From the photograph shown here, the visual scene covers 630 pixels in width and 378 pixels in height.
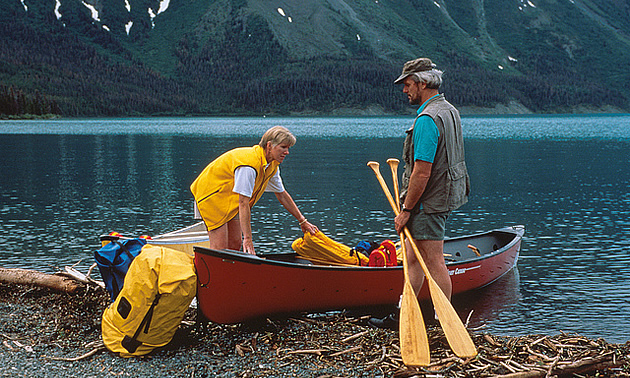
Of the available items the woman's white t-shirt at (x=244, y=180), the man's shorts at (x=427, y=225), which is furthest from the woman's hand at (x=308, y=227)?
the man's shorts at (x=427, y=225)

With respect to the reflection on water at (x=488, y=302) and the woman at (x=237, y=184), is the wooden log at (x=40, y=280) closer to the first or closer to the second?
the woman at (x=237, y=184)

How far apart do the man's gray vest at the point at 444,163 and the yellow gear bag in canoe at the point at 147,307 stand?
2.80 m

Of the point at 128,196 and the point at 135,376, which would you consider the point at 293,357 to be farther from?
the point at 128,196

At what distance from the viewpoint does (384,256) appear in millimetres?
9305

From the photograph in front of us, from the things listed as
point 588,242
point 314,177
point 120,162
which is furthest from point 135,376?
point 120,162

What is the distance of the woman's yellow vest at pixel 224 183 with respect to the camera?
7.23 m

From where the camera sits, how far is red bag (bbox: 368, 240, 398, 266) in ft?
30.5

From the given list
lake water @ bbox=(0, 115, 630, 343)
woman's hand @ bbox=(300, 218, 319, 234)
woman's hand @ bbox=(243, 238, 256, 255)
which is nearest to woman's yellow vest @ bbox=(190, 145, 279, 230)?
woman's hand @ bbox=(243, 238, 256, 255)

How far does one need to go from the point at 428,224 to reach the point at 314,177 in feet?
87.9

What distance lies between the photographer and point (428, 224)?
675 cm

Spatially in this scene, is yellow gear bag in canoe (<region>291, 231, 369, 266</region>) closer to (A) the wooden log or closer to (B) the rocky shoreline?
(B) the rocky shoreline

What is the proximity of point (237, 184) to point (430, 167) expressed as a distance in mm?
2188

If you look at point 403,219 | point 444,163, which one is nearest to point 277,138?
point 403,219

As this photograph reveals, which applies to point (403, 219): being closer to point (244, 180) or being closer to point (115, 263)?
point (244, 180)
